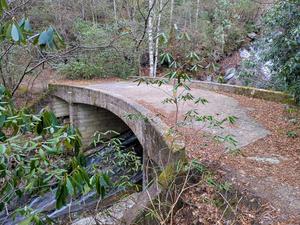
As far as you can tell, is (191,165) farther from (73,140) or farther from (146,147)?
(146,147)

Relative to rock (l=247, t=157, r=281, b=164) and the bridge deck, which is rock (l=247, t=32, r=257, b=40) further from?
rock (l=247, t=157, r=281, b=164)

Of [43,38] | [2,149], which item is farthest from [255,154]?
[2,149]

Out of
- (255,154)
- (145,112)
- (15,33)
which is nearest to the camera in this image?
(15,33)

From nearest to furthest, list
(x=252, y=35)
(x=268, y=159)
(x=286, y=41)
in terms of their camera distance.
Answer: (x=268, y=159), (x=286, y=41), (x=252, y=35)

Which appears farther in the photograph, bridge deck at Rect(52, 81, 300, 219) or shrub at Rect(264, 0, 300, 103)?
shrub at Rect(264, 0, 300, 103)

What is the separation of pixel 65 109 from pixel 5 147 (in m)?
11.6

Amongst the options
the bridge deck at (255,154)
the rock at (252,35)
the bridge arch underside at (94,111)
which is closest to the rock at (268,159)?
the bridge deck at (255,154)

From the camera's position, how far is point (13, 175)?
76.6 inches

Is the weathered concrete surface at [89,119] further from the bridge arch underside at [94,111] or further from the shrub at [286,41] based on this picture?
Answer: the shrub at [286,41]

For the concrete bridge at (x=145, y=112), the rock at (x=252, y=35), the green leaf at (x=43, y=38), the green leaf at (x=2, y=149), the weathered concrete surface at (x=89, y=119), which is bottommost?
the weathered concrete surface at (x=89, y=119)

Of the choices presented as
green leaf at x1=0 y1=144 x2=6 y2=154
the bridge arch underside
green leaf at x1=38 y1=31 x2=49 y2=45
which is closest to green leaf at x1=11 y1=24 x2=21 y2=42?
green leaf at x1=38 y1=31 x2=49 y2=45

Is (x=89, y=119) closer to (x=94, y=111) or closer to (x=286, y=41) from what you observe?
(x=94, y=111)

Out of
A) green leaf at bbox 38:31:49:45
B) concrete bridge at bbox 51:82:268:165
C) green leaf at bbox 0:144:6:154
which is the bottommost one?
concrete bridge at bbox 51:82:268:165

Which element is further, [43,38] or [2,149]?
[43,38]
